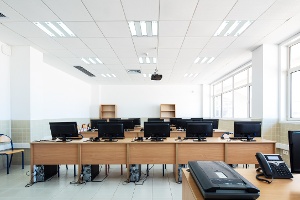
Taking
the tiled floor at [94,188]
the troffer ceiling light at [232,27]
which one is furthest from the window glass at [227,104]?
the tiled floor at [94,188]

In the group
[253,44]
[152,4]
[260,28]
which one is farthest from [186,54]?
[152,4]

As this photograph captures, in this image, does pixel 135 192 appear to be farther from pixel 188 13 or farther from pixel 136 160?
pixel 188 13

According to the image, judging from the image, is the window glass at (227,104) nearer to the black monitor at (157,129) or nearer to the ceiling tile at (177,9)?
the black monitor at (157,129)

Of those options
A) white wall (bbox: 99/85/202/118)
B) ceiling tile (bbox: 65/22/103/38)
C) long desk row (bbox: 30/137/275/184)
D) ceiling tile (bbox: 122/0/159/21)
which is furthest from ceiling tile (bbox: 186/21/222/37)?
white wall (bbox: 99/85/202/118)

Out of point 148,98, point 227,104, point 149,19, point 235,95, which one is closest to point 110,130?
point 149,19

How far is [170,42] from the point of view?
17.7 ft

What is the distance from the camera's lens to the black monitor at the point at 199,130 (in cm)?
462

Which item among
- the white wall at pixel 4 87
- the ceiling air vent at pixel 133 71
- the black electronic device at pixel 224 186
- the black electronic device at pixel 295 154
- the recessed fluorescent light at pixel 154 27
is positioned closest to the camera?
the black electronic device at pixel 224 186

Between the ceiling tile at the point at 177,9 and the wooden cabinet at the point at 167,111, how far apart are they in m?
9.14

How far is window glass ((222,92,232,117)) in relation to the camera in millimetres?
10381

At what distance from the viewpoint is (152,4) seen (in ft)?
11.6

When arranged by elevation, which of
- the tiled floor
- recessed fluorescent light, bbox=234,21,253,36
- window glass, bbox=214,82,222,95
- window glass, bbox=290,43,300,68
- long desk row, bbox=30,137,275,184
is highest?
recessed fluorescent light, bbox=234,21,253,36

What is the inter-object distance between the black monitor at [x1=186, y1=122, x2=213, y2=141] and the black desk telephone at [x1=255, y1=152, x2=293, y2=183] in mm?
2740

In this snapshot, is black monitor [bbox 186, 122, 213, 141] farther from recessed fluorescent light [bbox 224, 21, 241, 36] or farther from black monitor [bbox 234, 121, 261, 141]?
recessed fluorescent light [bbox 224, 21, 241, 36]
